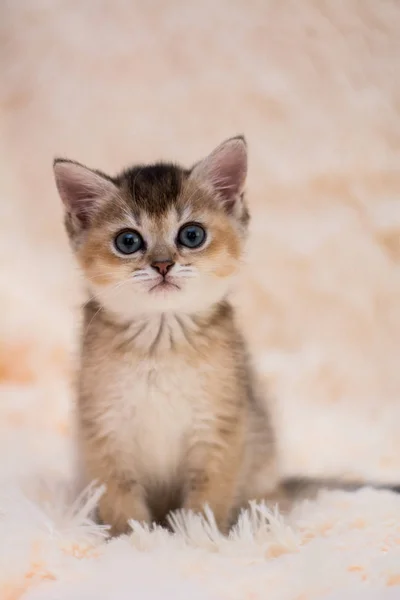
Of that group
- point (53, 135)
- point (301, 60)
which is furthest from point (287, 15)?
point (53, 135)

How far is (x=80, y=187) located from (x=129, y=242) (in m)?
0.10

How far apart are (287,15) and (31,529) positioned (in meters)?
0.83

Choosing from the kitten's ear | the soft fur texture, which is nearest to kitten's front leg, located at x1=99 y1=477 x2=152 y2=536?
the soft fur texture

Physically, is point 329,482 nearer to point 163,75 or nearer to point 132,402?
point 132,402

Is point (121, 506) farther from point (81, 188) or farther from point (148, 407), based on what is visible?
point (81, 188)

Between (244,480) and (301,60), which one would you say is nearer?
(244,480)

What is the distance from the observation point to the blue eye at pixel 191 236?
861mm

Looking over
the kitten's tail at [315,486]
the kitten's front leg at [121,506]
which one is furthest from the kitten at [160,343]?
the kitten's tail at [315,486]

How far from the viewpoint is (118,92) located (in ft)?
3.68

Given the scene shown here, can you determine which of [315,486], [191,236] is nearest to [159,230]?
[191,236]

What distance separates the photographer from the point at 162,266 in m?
0.82

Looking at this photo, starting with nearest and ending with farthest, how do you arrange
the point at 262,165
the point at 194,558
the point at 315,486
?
the point at 194,558 < the point at 315,486 < the point at 262,165

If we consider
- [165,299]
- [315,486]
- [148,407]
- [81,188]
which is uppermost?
[81,188]

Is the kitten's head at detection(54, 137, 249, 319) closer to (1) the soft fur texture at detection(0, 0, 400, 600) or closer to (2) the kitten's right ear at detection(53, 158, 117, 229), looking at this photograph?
(2) the kitten's right ear at detection(53, 158, 117, 229)
